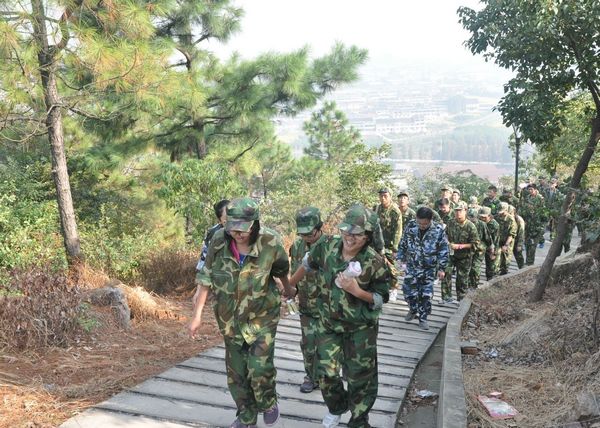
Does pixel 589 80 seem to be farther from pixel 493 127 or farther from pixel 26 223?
pixel 493 127

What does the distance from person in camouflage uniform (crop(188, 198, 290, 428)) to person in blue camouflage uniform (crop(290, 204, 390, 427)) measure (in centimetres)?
34

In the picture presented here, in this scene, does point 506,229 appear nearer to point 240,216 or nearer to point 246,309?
point 246,309

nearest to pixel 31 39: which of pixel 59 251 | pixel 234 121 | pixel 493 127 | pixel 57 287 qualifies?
pixel 59 251

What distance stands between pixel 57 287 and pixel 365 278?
3.47 metres

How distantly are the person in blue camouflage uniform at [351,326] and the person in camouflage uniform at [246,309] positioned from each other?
34cm

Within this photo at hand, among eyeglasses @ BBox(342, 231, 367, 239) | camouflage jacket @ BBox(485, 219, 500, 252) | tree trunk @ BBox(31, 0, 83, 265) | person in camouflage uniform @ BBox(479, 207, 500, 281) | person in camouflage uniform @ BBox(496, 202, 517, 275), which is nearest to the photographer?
eyeglasses @ BBox(342, 231, 367, 239)

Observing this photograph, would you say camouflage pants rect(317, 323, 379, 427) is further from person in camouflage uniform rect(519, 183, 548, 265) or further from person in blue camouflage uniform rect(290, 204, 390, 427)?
person in camouflage uniform rect(519, 183, 548, 265)

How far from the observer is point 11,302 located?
5.18 metres

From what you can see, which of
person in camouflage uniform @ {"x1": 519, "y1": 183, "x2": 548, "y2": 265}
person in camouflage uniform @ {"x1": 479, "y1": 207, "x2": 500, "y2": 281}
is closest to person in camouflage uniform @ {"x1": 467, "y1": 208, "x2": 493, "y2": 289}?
person in camouflage uniform @ {"x1": 479, "y1": 207, "x2": 500, "y2": 281}

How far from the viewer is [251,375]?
351 centimetres

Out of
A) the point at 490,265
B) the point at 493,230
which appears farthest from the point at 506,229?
the point at 490,265

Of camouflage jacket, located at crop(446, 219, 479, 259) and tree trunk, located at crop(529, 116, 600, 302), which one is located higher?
tree trunk, located at crop(529, 116, 600, 302)

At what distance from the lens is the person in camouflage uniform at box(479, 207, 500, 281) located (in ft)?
29.6

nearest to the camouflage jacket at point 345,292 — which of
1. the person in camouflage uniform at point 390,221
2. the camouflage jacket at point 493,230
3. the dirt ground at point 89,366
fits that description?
the dirt ground at point 89,366
